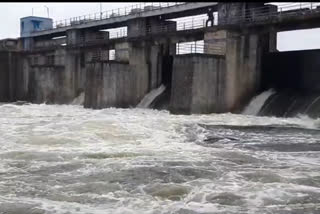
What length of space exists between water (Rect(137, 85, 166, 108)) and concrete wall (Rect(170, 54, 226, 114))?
5156 millimetres

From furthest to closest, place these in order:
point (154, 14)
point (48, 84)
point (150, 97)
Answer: point (48, 84), point (154, 14), point (150, 97)

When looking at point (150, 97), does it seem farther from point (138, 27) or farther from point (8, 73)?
point (8, 73)

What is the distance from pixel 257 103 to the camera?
18234 millimetres

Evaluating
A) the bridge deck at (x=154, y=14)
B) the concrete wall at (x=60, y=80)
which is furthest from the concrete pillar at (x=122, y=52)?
the concrete wall at (x=60, y=80)

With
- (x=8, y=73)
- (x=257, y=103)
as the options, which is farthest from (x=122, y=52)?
(x=8, y=73)

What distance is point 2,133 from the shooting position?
12008 millimetres

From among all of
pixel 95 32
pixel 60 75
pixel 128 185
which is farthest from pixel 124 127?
pixel 95 32

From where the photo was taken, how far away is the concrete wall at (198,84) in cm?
1770

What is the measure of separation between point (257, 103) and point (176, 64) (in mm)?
3488

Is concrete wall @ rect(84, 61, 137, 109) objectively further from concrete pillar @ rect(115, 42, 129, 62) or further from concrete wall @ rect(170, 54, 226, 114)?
concrete wall @ rect(170, 54, 226, 114)

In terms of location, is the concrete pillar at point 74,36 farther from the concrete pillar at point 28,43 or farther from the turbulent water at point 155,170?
the turbulent water at point 155,170

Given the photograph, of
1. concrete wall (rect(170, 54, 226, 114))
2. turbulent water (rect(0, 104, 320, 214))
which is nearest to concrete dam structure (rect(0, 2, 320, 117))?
concrete wall (rect(170, 54, 226, 114))

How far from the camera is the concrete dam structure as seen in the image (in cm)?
1789

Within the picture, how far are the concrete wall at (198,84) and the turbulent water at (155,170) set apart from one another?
14.8ft
